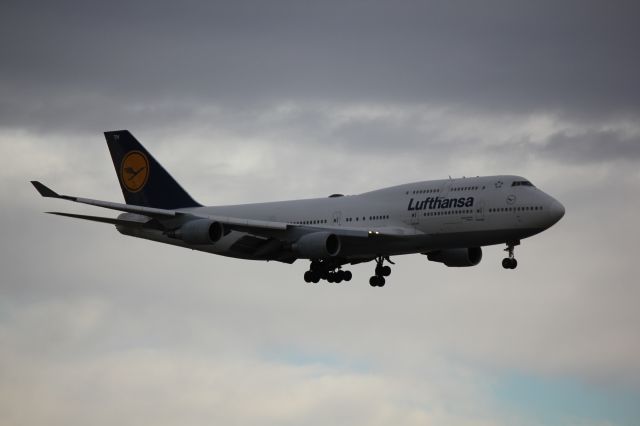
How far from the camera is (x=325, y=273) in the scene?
8700cm

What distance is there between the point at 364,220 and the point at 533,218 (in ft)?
36.4

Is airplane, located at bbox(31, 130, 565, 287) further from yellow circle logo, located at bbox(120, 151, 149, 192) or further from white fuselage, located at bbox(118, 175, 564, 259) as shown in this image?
yellow circle logo, located at bbox(120, 151, 149, 192)

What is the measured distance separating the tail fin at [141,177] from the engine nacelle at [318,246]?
45.5ft

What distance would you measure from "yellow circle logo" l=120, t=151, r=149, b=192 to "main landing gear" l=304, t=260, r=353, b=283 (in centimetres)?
1546

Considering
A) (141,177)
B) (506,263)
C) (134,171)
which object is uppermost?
(134,171)

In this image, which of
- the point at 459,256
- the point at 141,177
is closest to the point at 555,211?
the point at 459,256

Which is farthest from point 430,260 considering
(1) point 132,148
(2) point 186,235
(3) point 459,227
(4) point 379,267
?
(1) point 132,148

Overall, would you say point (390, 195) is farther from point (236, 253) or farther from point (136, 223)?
point (136, 223)

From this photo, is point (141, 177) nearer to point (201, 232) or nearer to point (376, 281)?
point (201, 232)

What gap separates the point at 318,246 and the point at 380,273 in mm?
7150

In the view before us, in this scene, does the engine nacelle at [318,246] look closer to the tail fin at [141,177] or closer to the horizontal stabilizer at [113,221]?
the horizontal stabilizer at [113,221]

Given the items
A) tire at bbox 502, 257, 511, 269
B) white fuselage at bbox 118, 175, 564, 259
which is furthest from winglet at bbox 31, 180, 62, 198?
tire at bbox 502, 257, 511, 269

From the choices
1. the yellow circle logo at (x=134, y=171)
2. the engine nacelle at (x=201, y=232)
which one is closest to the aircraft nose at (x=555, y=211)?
the engine nacelle at (x=201, y=232)

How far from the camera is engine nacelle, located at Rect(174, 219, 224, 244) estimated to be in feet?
270
